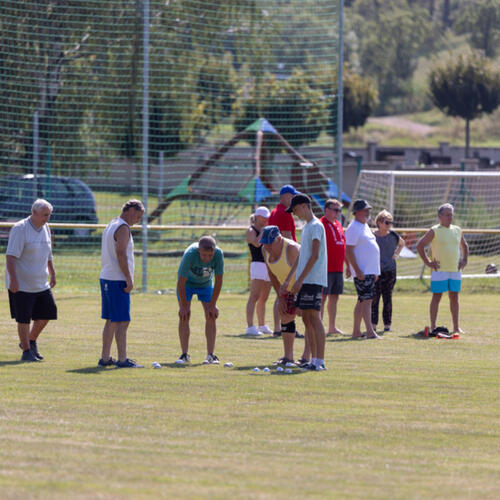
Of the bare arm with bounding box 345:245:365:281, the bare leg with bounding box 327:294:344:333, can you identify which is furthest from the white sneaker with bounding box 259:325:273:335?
the bare arm with bounding box 345:245:365:281

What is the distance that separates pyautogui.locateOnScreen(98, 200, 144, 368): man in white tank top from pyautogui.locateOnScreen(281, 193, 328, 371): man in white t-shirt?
1.66 meters

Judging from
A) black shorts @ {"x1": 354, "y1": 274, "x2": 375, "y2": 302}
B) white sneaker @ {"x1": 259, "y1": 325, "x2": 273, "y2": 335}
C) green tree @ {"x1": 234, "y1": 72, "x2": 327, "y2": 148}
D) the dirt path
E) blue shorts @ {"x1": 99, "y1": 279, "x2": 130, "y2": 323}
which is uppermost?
the dirt path

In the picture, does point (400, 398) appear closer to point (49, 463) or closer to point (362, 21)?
point (49, 463)

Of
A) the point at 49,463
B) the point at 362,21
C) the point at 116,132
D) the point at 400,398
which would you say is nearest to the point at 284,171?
the point at 116,132

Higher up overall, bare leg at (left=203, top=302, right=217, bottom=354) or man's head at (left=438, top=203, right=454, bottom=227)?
man's head at (left=438, top=203, right=454, bottom=227)

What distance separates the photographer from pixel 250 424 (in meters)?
8.18

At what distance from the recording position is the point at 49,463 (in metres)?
6.73

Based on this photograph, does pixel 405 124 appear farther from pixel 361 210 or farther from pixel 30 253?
pixel 30 253

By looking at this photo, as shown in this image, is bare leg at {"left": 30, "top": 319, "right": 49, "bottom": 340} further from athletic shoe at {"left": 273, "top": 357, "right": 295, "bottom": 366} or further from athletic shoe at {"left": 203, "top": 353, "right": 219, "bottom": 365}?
athletic shoe at {"left": 273, "top": 357, "right": 295, "bottom": 366}

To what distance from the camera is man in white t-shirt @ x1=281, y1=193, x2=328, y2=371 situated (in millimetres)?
10750

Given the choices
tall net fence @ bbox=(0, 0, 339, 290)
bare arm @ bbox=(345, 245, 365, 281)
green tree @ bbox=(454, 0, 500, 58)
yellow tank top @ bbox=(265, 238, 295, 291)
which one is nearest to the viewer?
yellow tank top @ bbox=(265, 238, 295, 291)

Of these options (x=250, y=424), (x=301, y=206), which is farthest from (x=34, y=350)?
(x=250, y=424)

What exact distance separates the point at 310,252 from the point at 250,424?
304cm

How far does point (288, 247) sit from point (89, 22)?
A: 51.1ft
